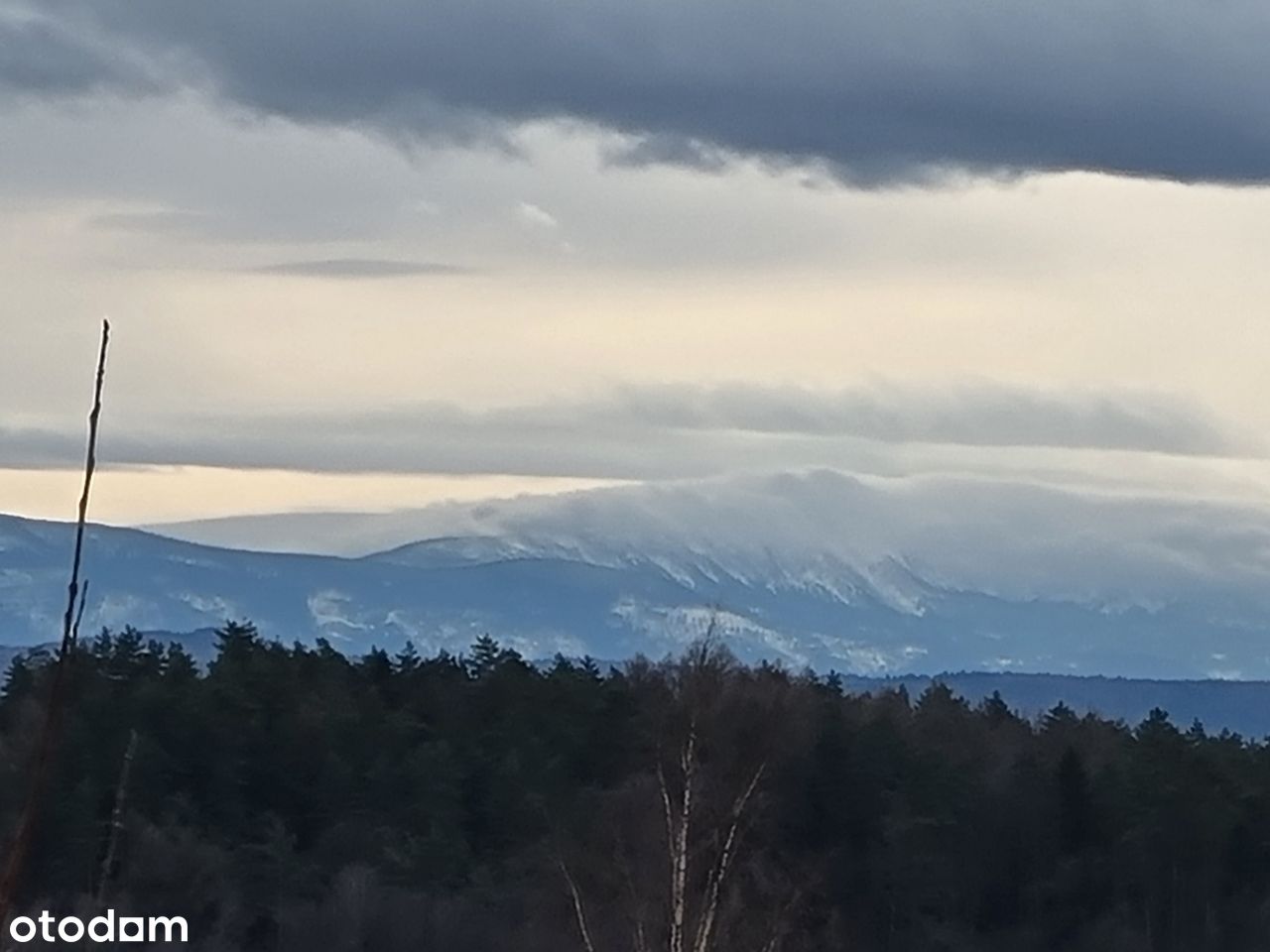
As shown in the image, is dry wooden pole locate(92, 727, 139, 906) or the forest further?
the forest

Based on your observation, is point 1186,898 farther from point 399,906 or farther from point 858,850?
point 399,906

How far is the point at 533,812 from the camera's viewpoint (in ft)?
190

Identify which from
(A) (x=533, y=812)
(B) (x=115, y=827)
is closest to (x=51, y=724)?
(B) (x=115, y=827)

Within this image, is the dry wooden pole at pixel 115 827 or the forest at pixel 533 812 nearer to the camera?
the dry wooden pole at pixel 115 827

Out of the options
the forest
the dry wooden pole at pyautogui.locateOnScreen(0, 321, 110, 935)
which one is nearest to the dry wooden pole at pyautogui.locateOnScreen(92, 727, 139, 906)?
the dry wooden pole at pyautogui.locateOnScreen(0, 321, 110, 935)

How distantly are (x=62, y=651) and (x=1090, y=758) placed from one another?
2558 inches

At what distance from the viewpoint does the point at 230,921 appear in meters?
54.4

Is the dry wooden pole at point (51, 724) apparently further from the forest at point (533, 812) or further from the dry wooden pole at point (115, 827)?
the forest at point (533, 812)

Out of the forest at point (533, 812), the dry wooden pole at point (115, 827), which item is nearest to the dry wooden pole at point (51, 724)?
the dry wooden pole at point (115, 827)

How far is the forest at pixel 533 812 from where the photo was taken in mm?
54000

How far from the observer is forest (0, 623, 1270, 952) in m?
54.0

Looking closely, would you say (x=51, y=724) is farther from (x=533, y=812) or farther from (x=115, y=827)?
(x=533, y=812)

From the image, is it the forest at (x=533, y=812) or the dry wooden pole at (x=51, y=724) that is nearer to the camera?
the dry wooden pole at (x=51, y=724)

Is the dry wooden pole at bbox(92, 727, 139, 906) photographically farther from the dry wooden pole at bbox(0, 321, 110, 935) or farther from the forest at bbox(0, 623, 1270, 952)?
the forest at bbox(0, 623, 1270, 952)
